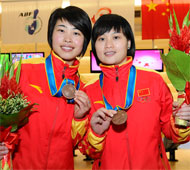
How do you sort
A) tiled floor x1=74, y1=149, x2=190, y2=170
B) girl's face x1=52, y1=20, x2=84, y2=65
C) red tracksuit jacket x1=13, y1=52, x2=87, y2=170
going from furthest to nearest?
tiled floor x1=74, y1=149, x2=190, y2=170 < girl's face x1=52, y1=20, x2=84, y2=65 < red tracksuit jacket x1=13, y1=52, x2=87, y2=170

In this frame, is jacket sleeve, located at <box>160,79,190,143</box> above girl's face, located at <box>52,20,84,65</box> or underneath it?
underneath

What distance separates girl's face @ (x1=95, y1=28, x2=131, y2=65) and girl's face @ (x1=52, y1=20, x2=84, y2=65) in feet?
0.51

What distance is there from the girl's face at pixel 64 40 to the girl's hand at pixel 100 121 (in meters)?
0.51

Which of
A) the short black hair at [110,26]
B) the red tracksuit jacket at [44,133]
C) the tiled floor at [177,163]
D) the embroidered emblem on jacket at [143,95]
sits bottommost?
the tiled floor at [177,163]

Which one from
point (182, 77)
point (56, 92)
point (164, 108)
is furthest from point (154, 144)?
point (56, 92)

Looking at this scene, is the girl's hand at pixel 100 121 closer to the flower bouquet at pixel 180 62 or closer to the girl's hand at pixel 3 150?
the flower bouquet at pixel 180 62

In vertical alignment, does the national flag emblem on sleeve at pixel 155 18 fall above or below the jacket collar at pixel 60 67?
above

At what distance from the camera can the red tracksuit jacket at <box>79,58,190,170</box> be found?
172cm

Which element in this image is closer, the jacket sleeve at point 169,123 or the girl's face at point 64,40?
the jacket sleeve at point 169,123

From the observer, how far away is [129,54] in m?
2.06

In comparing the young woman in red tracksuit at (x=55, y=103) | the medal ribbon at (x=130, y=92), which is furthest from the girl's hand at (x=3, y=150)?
the medal ribbon at (x=130, y=92)

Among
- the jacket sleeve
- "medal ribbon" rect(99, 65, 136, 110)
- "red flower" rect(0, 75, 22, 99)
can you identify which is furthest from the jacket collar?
the jacket sleeve

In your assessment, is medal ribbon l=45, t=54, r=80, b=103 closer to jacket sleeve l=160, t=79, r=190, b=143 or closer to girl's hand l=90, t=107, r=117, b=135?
girl's hand l=90, t=107, r=117, b=135

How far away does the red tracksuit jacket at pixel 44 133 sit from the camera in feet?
6.02
